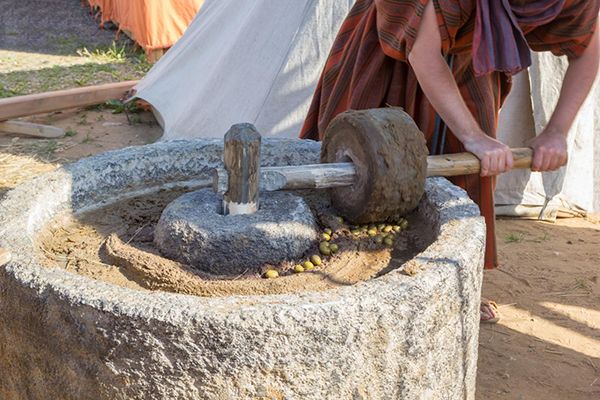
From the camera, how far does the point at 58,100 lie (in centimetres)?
586

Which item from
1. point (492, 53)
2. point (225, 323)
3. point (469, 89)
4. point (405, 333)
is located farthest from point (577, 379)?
point (225, 323)

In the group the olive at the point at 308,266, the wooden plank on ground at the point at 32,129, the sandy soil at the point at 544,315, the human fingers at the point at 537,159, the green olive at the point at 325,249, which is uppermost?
the human fingers at the point at 537,159

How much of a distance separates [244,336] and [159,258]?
581 millimetres

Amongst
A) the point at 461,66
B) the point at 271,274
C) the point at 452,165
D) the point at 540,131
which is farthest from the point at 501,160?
the point at 540,131

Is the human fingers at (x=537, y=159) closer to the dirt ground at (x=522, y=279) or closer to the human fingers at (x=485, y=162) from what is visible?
the human fingers at (x=485, y=162)

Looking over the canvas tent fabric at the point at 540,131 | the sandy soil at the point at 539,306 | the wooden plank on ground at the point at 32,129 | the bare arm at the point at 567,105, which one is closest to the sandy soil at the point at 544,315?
the sandy soil at the point at 539,306

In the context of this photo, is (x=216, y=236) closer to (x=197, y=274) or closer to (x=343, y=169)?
(x=197, y=274)

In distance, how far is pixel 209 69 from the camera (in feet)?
17.0

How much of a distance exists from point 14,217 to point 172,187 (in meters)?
0.67

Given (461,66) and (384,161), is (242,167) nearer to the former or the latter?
(384,161)

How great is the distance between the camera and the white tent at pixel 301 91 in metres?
4.54

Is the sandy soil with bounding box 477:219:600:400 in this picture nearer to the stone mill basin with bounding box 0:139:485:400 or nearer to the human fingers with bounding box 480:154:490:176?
the human fingers with bounding box 480:154:490:176

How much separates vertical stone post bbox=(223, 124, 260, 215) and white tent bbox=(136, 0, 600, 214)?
2.58m

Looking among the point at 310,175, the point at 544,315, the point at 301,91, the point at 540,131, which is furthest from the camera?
the point at 301,91
